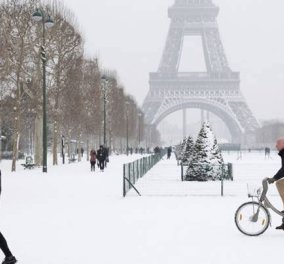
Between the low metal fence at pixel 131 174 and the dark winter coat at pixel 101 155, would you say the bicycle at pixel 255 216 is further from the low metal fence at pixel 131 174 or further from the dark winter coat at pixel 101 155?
the dark winter coat at pixel 101 155

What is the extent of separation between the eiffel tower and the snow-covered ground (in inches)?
4624

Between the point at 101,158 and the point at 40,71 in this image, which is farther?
the point at 40,71

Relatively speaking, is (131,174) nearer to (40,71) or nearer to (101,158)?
(101,158)

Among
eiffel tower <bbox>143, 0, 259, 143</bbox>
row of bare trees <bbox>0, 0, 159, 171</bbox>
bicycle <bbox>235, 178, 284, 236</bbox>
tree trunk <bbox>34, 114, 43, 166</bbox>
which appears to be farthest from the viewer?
eiffel tower <bbox>143, 0, 259, 143</bbox>

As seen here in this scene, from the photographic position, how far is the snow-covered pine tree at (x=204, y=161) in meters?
25.9

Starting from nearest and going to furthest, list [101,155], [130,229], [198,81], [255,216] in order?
[255,216] < [130,229] < [101,155] < [198,81]

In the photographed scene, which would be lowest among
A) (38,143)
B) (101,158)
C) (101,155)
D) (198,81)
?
(101,158)

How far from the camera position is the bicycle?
1041 cm

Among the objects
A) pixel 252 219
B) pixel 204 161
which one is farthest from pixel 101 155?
pixel 252 219

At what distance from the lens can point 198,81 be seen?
145375 mm

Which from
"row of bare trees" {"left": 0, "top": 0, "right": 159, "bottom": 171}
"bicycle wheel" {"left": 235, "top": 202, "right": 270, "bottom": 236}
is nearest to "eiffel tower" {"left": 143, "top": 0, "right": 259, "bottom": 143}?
"row of bare trees" {"left": 0, "top": 0, "right": 159, "bottom": 171}

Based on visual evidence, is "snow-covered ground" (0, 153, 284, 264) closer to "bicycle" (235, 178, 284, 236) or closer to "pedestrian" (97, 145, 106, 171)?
"bicycle" (235, 178, 284, 236)

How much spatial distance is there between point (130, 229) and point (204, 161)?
15536 millimetres

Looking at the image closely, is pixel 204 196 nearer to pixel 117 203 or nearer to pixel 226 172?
pixel 117 203
